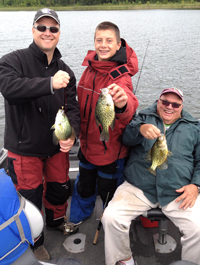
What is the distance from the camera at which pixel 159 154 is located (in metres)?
2.47

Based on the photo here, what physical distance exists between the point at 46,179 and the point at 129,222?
44.5 inches

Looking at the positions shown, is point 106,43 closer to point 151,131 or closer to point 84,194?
point 151,131

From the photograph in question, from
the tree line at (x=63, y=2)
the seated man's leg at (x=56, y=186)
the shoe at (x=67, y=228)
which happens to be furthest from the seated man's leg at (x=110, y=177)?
the tree line at (x=63, y=2)

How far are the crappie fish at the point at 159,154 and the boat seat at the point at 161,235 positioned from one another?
0.51m

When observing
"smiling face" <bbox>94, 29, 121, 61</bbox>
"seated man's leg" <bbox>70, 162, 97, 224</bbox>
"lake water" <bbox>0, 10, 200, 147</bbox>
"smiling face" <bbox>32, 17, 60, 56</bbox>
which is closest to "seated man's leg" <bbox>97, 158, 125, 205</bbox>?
"seated man's leg" <bbox>70, 162, 97, 224</bbox>

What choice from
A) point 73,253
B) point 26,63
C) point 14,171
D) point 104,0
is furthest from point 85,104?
point 104,0

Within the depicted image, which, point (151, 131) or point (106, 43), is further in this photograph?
point (106, 43)

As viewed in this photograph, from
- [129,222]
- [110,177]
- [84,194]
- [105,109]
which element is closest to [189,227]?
[129,222]

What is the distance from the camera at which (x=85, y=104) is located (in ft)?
9.57

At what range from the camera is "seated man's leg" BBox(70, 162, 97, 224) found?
327 cm

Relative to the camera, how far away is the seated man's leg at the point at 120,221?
104 inches

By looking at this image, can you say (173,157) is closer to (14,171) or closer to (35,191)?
(35,191)

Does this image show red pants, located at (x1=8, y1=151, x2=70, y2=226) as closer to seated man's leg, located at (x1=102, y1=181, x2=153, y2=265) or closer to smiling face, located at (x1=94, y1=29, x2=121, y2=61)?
seated man's leg, located at (x1=102, y1=181, x2=153, y2=265)

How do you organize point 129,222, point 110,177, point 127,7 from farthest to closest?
point 127,7 < point 110,177 < point 129,222
